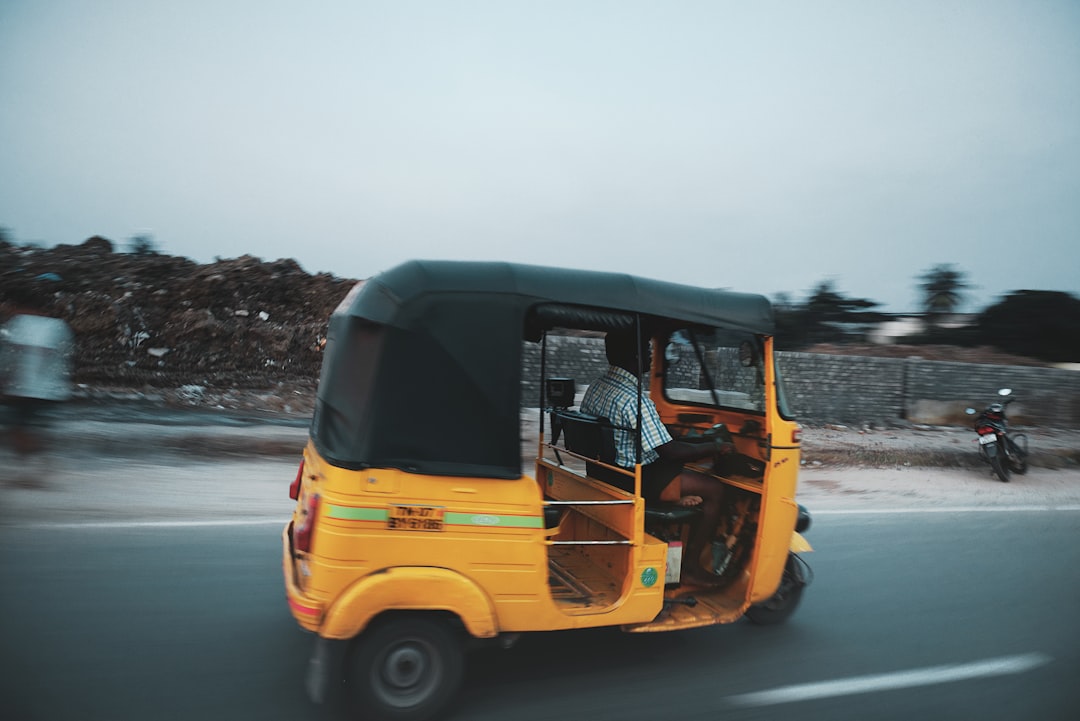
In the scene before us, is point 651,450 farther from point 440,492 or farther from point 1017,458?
point 1017,458

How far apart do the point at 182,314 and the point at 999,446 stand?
1370 centimetres

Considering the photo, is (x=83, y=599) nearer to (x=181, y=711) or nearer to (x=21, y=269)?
(x=181, y=711)

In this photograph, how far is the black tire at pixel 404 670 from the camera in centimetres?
298

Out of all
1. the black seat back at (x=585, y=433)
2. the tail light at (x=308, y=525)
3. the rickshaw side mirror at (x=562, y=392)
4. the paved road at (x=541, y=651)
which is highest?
the rickshaw side mirror at (x=562, y=392)

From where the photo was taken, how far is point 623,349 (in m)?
4.10

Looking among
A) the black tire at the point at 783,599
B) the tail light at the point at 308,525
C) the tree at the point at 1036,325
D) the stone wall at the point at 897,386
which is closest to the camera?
the tail light at the point at 308,525

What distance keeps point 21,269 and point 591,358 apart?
452 inches

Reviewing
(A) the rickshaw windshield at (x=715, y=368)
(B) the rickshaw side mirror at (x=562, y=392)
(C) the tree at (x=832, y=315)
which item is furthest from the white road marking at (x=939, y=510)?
(C) the tree at (x=832, y=315)

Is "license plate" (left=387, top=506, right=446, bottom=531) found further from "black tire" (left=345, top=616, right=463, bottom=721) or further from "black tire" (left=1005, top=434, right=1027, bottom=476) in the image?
"black tire" (left=1005, top=434, right=1027, bottom=476)

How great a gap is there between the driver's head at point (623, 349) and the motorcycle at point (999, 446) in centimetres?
827

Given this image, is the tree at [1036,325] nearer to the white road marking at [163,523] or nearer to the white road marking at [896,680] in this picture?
the white road marking at [896,680]

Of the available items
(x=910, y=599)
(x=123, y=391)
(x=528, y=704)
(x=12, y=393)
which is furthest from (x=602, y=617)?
(x=123, y=391)

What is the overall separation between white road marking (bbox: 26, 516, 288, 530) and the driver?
3228mm

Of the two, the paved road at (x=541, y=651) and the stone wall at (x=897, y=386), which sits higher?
the stone wall at (x=897, y=386)
